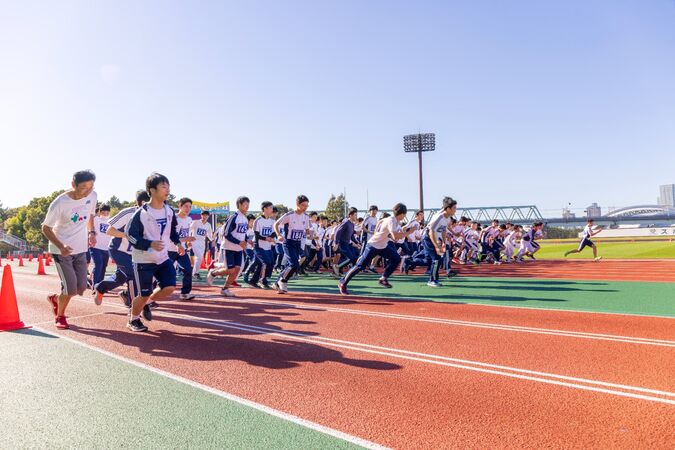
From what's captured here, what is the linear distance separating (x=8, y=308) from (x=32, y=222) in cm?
6110

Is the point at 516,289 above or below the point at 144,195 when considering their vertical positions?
below

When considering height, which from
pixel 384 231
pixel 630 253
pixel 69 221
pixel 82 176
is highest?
pixel 82 176

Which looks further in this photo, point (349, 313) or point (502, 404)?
point (349, 313)

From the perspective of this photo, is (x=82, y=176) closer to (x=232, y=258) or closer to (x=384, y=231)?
(x=232, y=258)

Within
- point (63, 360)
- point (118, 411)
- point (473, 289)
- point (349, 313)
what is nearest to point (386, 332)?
point (349, 313)

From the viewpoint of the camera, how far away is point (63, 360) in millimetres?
4887

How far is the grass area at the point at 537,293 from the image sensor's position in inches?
320

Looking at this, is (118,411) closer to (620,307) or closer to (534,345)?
(534,345)

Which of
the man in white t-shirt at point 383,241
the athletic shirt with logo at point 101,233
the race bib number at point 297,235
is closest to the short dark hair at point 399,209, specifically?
the man in white t-shirt at point 383,241

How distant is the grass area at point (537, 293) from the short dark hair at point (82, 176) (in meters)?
6.01

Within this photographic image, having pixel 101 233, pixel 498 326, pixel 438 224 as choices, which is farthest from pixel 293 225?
pixel 498 326

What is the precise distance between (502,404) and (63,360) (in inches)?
182

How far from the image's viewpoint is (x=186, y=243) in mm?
11141

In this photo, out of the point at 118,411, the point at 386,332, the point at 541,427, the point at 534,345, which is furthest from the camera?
the point at 386,332
